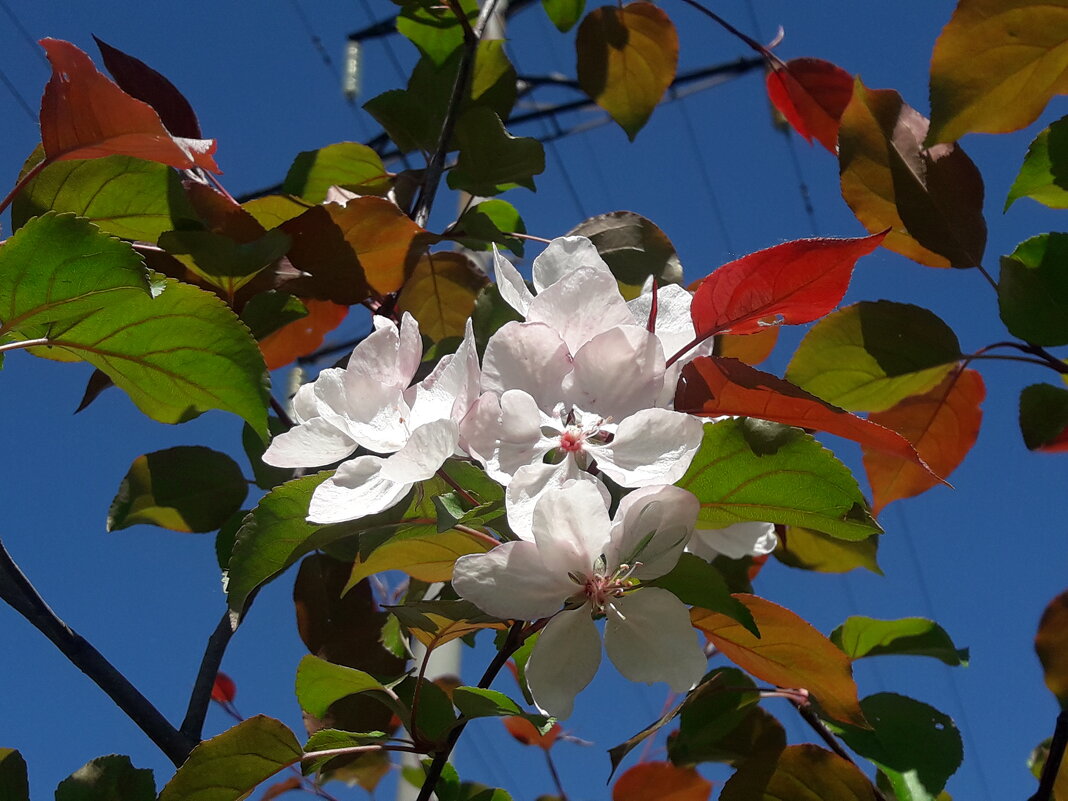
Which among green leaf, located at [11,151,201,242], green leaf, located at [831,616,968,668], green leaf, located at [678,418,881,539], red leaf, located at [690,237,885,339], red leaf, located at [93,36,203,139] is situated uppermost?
red leaf, located at [93,36,203,139]

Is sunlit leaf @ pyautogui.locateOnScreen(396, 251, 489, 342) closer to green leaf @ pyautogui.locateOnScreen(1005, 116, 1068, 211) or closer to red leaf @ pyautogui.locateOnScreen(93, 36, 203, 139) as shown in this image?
red leaf @ pyautogui.locateOnScreen(93, 36, 203, 139)

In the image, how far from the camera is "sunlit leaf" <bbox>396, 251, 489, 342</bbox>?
2.72 feet

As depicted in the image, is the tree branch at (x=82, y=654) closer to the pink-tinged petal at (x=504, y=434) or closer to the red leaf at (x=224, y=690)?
the pink-tinged petal at (x=504, y=434)

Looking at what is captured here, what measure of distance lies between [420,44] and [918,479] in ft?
2.00

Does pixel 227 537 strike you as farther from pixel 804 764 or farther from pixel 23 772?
pixel 804 764

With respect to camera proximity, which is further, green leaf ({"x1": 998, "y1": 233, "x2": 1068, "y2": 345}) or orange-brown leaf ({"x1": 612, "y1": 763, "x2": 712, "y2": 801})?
orange-brown leaf ({"x1": 612, "y1": 763, "x2": 712, "y2": 801})

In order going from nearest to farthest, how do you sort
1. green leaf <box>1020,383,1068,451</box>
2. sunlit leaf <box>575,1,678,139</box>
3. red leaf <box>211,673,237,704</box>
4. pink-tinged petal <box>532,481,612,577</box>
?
pink-tinged petal <box>532,481,612,577</box> < green leaf <box>1020,383,1068,451</box> < sunlit leaf <box>575,1,678,139</box> < red leaf <box>211,673,237,704</box>

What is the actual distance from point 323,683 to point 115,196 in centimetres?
36

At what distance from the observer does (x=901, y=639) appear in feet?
2.67

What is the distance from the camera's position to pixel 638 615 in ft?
1.44

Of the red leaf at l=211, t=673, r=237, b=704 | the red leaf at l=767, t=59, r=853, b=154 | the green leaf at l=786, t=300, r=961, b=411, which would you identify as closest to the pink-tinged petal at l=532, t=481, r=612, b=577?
Result: the green leaf at l=786, t=300, r=961, b=411

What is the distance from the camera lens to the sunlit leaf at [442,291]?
0.83 meters

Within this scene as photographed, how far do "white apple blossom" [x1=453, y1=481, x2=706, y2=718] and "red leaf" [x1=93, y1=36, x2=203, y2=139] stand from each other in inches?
20.4

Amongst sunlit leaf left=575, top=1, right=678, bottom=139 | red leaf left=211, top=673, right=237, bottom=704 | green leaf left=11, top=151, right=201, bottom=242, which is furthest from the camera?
red leaf left=211, top=673, right=237, bottom=704
